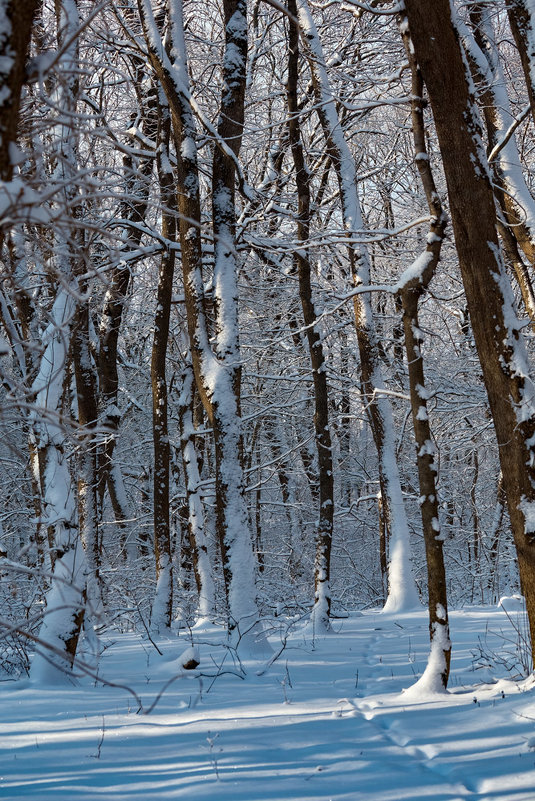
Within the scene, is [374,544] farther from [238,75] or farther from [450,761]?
[450,761]

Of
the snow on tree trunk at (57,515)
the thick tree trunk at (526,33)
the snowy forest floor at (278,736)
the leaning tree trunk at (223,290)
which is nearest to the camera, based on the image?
the snowy forest floor at (278,736)

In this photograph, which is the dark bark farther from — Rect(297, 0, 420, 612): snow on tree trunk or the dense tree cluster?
Rect(297, 0, 420, 612): snow on tree trunk

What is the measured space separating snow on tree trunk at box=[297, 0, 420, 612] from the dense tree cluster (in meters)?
0.05

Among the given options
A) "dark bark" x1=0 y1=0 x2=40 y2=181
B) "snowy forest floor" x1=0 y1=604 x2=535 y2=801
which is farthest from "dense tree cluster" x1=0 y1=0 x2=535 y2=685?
"snowy forest floor" x1=0 y1=604 x2=535 y2=801

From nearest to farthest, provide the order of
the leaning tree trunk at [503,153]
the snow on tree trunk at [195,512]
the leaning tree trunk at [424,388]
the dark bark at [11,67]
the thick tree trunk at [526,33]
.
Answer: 1. the dark bark at [11,67]
2. the thick tree trunk at [526,33]
3. the leaning tree trunk at [424,388]
4. the leaning tree trunk at [503,153]
5. the snow on tree trunk at [195,512]

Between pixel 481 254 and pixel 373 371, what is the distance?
6577mm

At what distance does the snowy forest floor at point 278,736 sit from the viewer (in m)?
3.48

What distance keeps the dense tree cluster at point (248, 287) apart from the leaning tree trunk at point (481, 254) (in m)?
0.02

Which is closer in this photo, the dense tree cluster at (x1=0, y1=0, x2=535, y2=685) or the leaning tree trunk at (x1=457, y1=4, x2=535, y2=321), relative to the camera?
the dense tree cluster at (x1=0, y1=0, x2=535, y2=685)

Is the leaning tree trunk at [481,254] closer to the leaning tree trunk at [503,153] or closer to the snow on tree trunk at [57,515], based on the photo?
the leaning tree trunk at [503,153]

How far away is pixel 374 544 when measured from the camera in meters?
22.9

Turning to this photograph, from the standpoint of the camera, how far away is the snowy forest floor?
137 inches

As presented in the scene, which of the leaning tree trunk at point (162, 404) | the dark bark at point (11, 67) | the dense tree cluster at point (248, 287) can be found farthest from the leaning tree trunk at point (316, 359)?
the dark bark at point (11, 67)

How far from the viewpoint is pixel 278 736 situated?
4.27 meters
